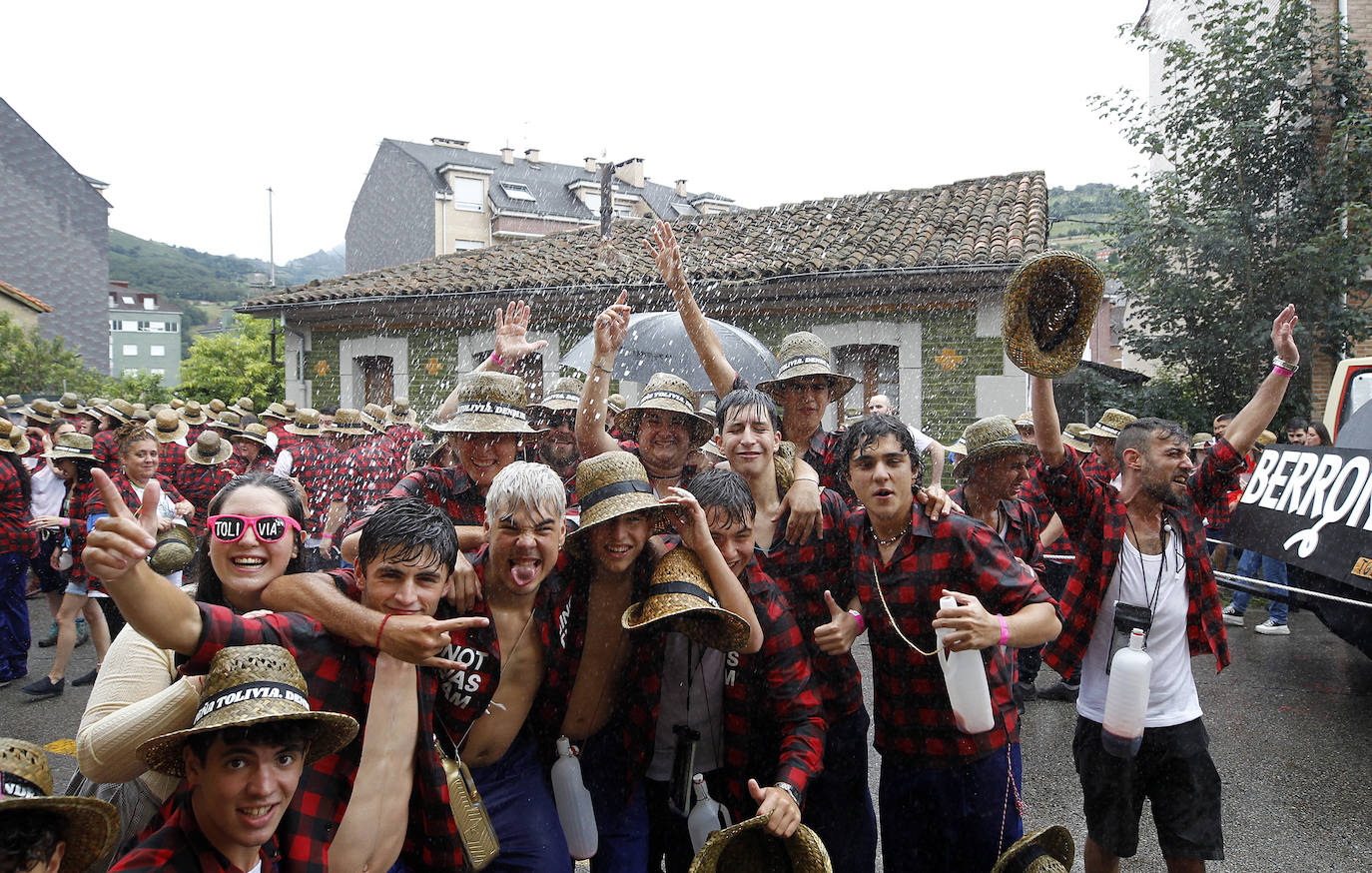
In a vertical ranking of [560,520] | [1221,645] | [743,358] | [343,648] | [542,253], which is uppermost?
[542,253]

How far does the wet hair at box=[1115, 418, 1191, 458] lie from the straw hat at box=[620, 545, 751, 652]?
187cm

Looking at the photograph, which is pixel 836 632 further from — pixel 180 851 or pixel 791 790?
pixel 180 851

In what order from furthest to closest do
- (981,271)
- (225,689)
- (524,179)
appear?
(524,179) < (981,271) < (225,689)

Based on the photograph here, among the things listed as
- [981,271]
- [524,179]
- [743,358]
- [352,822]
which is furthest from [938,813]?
[524,179]

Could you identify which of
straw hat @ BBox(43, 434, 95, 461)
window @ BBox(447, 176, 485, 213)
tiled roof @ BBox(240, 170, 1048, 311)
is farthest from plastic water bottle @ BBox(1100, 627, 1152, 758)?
window @ BBox(447, 176, 485, 213)

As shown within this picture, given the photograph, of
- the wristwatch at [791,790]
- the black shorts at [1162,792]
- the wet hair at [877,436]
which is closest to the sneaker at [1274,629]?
the black shorts at [1162,792]

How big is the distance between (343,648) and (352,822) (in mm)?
421

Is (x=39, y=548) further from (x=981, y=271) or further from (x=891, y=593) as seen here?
(x=981, y=271)

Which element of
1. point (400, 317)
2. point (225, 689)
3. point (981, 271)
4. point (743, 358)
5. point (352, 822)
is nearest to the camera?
→ point (225, 689)

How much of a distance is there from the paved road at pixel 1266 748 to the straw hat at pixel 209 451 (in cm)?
195

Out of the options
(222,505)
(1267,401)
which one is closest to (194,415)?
(222,505)

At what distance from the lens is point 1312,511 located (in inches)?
207

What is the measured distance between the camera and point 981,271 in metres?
11.8

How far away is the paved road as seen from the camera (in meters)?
4.10
